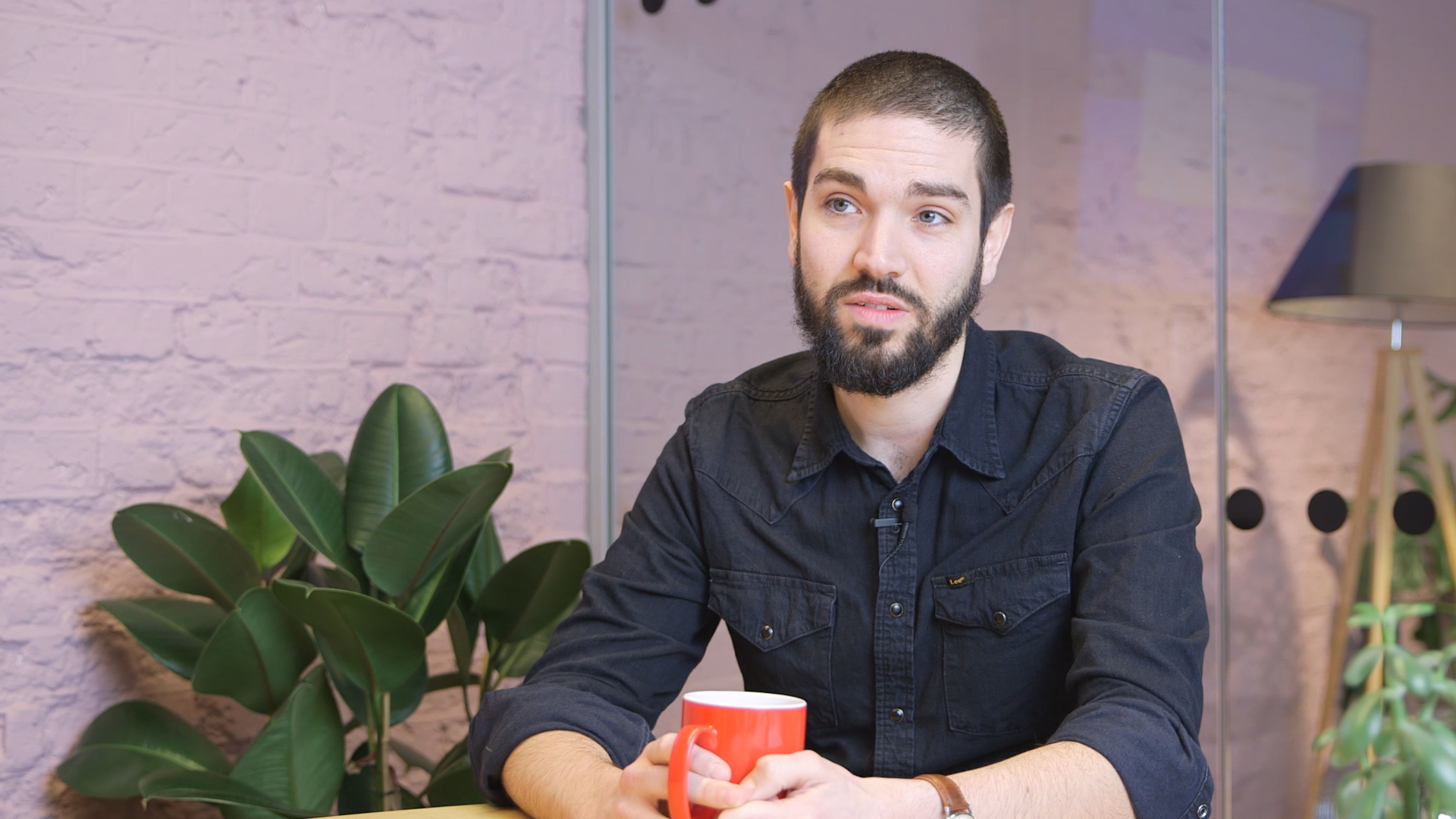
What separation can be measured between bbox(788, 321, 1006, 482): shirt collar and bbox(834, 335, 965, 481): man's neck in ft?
0.04

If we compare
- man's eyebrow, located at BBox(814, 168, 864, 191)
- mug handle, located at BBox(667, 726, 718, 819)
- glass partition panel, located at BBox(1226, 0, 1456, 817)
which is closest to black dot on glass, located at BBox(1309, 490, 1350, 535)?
glass partition panel, located at BBox(1226, 0, 1456, 817)

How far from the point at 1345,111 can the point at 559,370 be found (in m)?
1.56

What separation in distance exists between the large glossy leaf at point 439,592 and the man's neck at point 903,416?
0.70 metres

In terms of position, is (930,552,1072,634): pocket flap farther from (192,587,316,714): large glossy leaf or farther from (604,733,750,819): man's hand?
(192,587,316,714): large glossy leaf

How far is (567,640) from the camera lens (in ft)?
4.42

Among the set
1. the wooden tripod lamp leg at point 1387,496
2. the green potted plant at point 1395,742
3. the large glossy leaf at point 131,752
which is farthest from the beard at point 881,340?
the large glossy leaf at point 131,752

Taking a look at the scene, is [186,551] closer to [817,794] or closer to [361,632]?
[361,632]

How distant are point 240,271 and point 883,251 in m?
1.33

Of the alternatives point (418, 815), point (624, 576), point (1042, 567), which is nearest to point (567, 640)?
point (624, 576)

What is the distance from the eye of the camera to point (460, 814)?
3.59ft

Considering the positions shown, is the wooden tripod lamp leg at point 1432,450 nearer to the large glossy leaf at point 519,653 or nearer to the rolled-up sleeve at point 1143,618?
the rolled-up sleeve at point 1143,618

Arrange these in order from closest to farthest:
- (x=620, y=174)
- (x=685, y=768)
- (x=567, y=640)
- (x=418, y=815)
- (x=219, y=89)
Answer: (x=685, y=768) → (x=418, y=815) → (x=567, y=640) → (x=219, y=89) → (x=620, y=174)

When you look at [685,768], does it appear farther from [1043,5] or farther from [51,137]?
[51,137]

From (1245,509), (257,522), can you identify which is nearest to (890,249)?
(1245,509)
